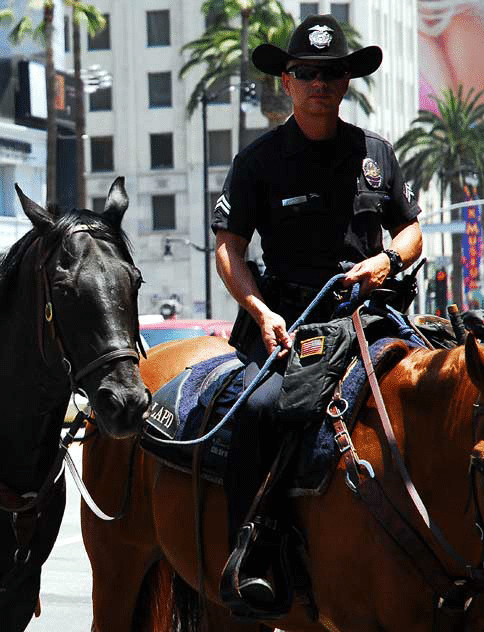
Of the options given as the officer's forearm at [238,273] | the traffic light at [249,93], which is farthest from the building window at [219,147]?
the officer's forearm at [238,273]

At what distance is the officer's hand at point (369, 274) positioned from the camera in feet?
17.9

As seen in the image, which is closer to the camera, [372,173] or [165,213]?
[372,173]

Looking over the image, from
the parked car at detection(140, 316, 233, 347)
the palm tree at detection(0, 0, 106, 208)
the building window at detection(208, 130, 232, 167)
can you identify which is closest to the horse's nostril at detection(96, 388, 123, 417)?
the parked car at detection(140, 316, 233, 347)

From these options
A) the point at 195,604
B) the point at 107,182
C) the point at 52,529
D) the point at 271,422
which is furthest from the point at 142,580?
the point at 107,182

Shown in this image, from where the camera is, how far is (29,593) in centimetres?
608

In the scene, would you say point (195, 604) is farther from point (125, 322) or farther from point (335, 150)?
point (335, 150)

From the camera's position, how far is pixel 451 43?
111 meters

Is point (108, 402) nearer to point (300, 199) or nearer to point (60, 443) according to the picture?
point (60, 443)

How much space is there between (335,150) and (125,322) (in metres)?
1.12

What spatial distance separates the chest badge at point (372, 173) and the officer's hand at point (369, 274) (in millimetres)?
351

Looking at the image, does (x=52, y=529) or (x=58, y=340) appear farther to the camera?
(x=52, y=529)

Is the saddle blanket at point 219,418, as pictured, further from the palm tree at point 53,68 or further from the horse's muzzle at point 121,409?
the palm tree at point 53,68

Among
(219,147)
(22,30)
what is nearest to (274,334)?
(22,30)

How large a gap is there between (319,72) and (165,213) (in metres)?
74.5
